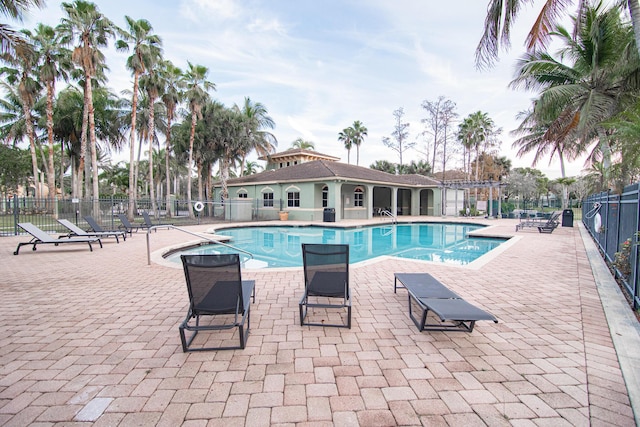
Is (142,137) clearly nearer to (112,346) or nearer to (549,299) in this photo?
(112,346)

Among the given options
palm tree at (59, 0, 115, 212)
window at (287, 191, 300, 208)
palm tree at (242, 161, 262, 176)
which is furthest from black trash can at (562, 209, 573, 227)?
palm tree at (242, 161, 262, 176)

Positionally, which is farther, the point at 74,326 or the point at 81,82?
the point at 81,82

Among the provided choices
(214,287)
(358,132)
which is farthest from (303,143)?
(214,287)

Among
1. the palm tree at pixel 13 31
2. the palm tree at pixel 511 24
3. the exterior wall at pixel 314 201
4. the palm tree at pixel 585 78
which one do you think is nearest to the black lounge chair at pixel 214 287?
the palm tree at pixel 511 24

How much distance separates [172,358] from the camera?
8.95 feet

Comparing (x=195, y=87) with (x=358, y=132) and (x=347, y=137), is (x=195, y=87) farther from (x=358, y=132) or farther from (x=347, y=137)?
(x=358, y=132)

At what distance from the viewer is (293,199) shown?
22031 millimetres

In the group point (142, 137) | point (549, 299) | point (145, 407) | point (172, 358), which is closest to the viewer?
point (145, 407)

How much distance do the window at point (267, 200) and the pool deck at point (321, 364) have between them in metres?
18.4

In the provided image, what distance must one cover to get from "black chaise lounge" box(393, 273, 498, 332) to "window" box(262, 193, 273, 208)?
19558 mm

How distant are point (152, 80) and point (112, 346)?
20.6 metres

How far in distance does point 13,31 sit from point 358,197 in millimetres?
19988

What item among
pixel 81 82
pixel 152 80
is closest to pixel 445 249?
pixel 152 80

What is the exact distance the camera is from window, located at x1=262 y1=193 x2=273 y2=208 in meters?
23.1
